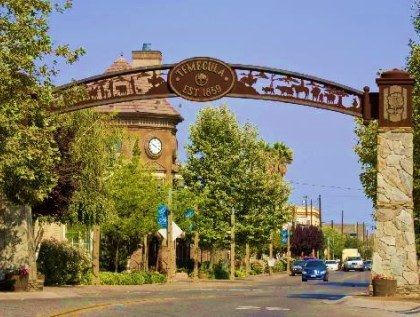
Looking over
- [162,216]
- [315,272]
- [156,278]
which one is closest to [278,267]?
[315,272]

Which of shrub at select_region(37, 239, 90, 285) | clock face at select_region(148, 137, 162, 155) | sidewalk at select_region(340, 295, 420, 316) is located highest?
clock face at select_region(148, 137, 162, 155)

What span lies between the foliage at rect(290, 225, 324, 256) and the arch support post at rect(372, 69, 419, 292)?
4220 inches

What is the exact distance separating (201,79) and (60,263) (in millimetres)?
16356

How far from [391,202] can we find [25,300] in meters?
12.1

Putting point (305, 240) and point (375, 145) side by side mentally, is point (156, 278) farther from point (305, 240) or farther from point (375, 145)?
point (305, 240)

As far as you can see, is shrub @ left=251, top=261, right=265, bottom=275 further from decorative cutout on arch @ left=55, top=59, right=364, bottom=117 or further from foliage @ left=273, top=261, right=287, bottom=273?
decorative cutout on arch @ left=55, top=59, right=364, bottom=117

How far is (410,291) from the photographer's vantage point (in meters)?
33.8

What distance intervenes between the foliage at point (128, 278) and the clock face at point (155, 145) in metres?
22.4

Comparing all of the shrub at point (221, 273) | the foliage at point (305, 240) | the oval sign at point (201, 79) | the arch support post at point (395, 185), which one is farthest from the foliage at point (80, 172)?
the foliage at point (305, 240)

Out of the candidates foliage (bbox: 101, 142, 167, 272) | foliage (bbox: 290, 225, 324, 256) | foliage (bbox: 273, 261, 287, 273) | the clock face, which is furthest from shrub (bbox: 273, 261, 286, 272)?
foliage (bbox: 101, 142, 167, 272)

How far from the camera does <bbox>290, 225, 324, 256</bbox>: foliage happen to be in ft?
472

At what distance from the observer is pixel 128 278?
5369 cm

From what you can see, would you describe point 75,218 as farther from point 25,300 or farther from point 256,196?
point 256,196

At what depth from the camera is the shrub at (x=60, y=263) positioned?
156 ft
